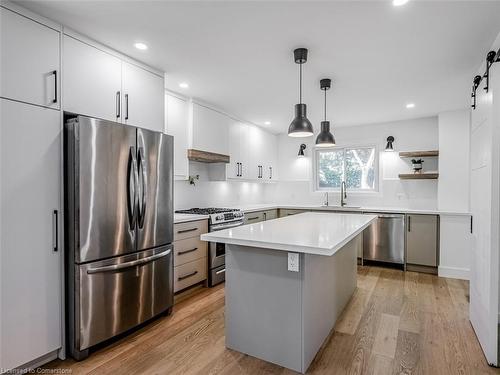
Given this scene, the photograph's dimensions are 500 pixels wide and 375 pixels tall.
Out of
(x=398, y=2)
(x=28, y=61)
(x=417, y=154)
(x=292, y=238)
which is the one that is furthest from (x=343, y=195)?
(x=28, y=61)

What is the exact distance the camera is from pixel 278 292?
202 centimetres

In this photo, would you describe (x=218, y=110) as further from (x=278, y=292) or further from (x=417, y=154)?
(x=417, y=154)

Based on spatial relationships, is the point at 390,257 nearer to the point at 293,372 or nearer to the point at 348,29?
the point at 293,372

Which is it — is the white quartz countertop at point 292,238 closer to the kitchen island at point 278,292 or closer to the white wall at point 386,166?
the kitchen island at point 278,292

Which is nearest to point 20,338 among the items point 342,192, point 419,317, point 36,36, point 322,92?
point 36,36

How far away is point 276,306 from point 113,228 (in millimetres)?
1392

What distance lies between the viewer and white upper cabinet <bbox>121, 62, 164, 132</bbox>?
2.61m

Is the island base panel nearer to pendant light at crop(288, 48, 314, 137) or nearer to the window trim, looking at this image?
pendant light at crop(288, 48, 314, 137)

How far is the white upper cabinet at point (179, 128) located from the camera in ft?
11.6

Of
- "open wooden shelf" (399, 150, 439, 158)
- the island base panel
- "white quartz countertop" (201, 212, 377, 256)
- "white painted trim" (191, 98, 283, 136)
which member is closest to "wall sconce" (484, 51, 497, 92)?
"white quartz countertop" (201, 212, 377, 256)

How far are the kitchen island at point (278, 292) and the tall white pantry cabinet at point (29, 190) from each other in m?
1.13

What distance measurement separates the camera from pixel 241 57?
2666 millimetres

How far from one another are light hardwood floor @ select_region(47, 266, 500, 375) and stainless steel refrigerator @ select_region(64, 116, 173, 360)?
0.22 m

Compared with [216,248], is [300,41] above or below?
above
